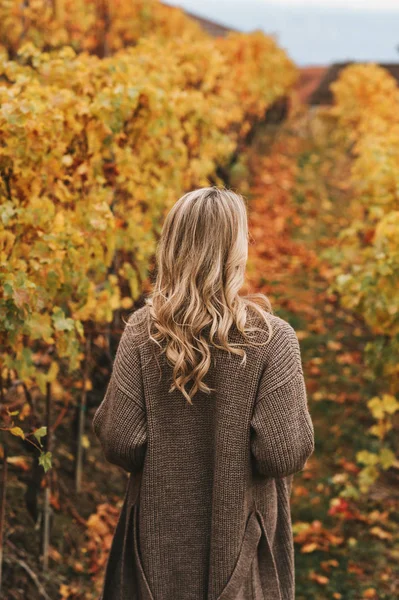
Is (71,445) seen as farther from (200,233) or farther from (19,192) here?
(200,233)

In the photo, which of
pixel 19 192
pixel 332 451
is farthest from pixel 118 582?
pixel 332 451

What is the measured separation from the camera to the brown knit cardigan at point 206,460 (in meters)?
2.03

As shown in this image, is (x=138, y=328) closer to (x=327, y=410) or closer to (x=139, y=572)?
(x=139, y=572)

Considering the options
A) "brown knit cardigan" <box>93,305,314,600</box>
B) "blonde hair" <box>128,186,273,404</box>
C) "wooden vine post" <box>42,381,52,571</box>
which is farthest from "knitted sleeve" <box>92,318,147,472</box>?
"wooden vine post" <box>42,381,52,571</box>

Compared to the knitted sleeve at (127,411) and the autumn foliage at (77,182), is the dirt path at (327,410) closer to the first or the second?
the knitted sleeve at (127,411)

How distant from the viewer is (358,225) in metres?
4.93

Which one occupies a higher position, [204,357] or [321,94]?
[321,94]

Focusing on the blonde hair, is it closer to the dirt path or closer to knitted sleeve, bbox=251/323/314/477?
knitted sleeve, bbox=251/323/314/477

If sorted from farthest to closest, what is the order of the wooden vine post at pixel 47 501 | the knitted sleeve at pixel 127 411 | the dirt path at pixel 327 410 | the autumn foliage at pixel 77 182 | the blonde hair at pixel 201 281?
1. the dirt path at pixel 327 410
2. the wooden vine post at pixel 47 501
3. the autumn foliage at pixel 77 182
4. the knitted sleeve at pixel 127 411
5. the blonde hair at pixel 201 281

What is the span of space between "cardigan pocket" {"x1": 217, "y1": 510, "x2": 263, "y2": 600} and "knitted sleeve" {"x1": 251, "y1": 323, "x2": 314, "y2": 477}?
22cm

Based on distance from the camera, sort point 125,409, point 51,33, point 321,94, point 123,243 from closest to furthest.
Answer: point 125,409, point 123,243, point 51,33, point 321,94

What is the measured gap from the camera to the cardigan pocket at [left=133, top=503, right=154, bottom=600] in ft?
7.16

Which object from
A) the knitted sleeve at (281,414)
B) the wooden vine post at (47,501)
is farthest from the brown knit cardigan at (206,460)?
the wooden vine post at (47,501)

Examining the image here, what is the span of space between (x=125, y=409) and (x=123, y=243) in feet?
6.37
